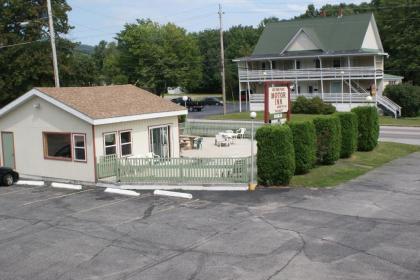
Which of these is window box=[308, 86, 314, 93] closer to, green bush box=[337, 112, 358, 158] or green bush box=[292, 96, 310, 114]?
green bush box=[292, 96, 310, 114]

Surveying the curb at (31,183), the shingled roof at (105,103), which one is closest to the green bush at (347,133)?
the shingled roof at (105,103)

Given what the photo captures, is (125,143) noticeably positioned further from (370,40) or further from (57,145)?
(370,40)

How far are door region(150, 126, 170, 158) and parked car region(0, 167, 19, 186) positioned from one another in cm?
641

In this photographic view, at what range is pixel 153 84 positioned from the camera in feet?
264

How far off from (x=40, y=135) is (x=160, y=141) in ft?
19.0

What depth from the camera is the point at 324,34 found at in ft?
201

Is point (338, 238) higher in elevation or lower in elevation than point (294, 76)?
lower

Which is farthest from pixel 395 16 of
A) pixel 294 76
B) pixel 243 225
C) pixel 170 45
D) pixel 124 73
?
pixel 243 225

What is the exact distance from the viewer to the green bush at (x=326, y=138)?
2498cm

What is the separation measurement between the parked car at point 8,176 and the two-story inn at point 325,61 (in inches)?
1494

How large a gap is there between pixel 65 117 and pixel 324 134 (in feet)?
38.7

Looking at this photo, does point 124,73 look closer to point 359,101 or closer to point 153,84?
point 153,84

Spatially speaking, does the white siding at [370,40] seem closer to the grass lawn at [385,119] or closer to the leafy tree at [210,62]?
the grass lawn at [385,119]

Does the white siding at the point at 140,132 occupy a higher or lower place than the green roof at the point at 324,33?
lower
